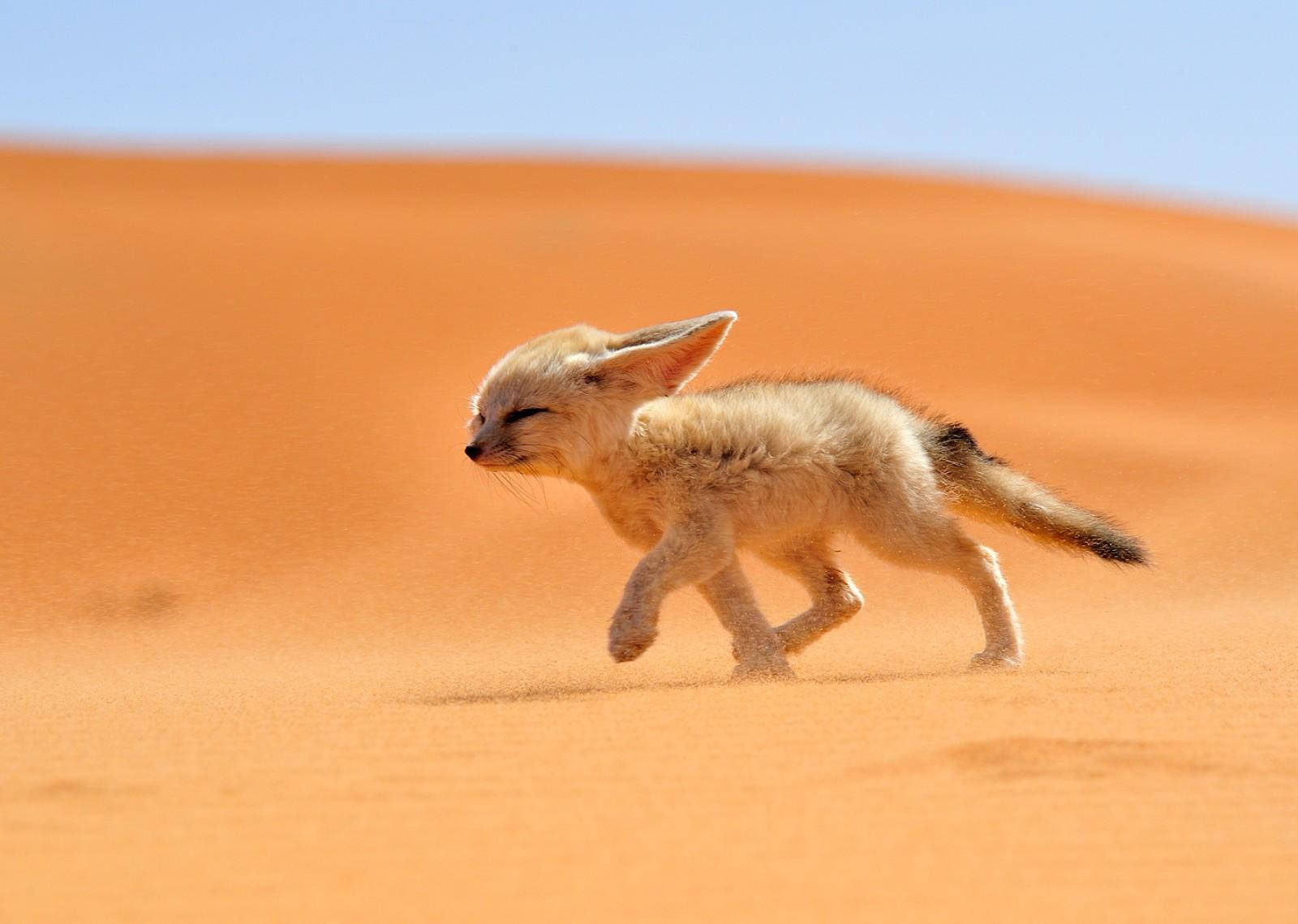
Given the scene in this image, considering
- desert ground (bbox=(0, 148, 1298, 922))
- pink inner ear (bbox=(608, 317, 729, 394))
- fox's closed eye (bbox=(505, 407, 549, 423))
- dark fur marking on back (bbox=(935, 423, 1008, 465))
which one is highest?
pink inner ear (bbox=(608, 317, 729, 394))

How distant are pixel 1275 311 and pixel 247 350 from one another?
13.7m

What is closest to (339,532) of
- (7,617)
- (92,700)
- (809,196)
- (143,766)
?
(7,617)

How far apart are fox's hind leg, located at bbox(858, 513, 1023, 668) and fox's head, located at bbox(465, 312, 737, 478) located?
1.14 meters

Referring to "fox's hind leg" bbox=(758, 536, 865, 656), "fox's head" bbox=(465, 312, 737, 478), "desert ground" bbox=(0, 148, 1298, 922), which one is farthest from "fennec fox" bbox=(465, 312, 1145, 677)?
"desert ground" bbox=(0, 148, 1298, 922)

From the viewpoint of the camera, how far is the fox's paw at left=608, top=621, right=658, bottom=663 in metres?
5.48

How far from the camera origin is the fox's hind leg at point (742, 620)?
5.95 m

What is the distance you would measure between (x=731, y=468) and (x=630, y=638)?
0.94 metres

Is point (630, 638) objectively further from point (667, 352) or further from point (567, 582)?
point (567, 582)

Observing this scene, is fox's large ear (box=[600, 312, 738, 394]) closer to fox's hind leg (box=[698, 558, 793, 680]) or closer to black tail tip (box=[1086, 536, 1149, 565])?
fox's hind leg (box=[698, 558, 793, 680])

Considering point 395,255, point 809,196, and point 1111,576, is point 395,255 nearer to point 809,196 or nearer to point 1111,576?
point 809,196

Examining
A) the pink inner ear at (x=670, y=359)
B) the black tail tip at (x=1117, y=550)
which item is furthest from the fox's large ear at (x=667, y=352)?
the black tail tip at (x=1117, y=550)

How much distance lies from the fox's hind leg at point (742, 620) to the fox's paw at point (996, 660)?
89 centimetres

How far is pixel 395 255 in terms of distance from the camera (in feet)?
68.4

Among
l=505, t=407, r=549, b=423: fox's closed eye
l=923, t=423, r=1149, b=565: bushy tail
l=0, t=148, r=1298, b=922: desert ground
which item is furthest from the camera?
l=923, t=423, r=1149, b=565: bushy tail
